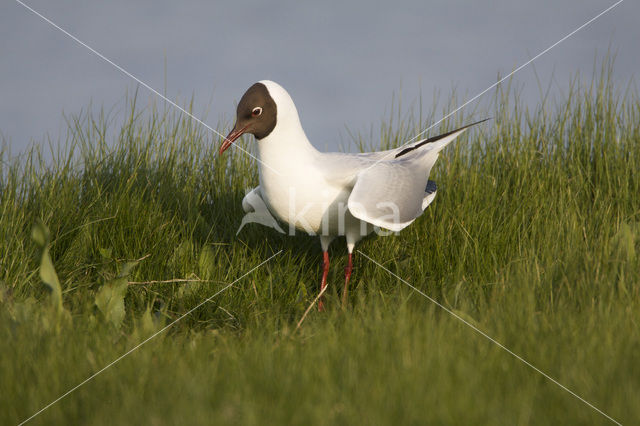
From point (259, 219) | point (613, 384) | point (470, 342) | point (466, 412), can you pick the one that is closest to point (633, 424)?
point (613, 384)

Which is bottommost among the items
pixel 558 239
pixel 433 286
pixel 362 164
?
pixel 433 286

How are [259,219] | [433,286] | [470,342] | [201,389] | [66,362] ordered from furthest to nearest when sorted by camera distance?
[259,219] < [433,286] < [470,342] < [66,362] < [201,389]

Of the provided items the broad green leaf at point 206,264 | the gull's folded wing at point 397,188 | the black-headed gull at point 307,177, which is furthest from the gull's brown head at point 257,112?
the broad green leaf at point 206,264

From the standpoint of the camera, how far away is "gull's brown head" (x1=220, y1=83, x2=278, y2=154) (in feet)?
13.2

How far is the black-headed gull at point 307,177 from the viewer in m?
3.93

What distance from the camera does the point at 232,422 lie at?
2.02m

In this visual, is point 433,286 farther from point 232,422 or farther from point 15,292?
Answer: point 15,292

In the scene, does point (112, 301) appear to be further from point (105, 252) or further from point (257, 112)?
point (257, 112)

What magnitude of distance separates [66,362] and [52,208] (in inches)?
95.2

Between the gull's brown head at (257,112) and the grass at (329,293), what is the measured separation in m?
1.16

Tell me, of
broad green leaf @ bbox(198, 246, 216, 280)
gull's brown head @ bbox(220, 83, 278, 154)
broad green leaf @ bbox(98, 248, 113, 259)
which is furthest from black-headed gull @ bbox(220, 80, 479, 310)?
broad green leaf @ bbox(98, 248, 113, 259)

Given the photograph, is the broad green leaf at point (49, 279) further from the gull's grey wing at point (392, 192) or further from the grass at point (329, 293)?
the gull's grey wing at point (392, 192)

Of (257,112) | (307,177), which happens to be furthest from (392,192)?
(257,112)

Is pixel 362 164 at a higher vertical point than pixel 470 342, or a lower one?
higher
